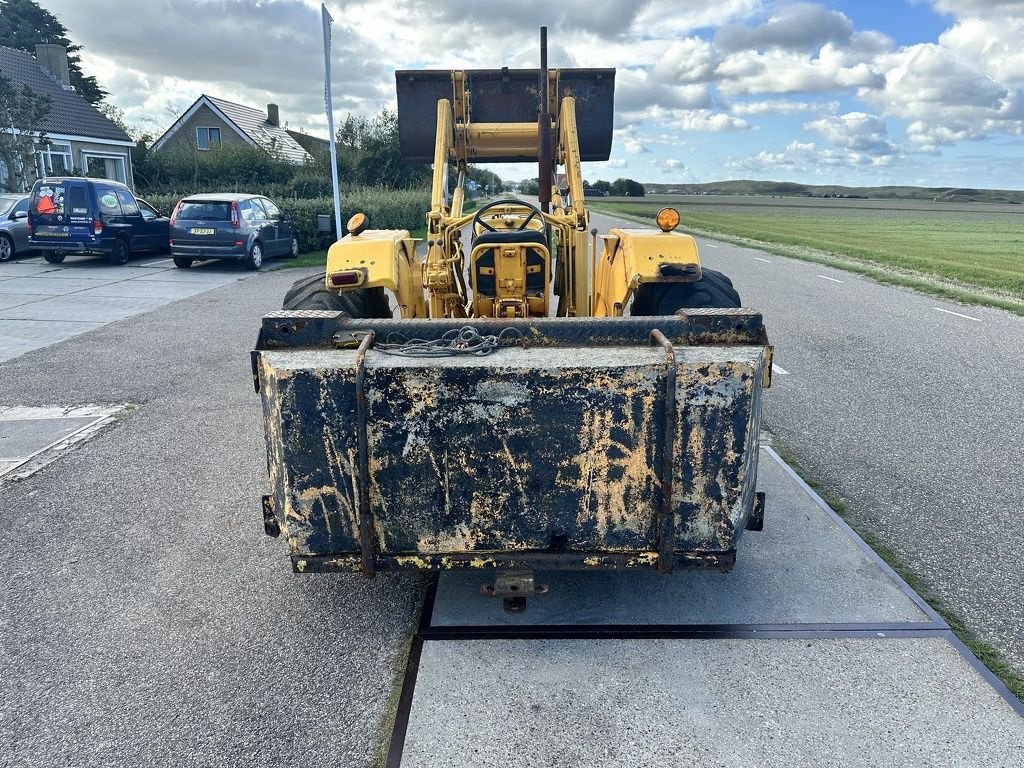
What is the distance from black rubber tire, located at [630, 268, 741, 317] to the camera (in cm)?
480

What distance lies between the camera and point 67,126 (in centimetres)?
3084

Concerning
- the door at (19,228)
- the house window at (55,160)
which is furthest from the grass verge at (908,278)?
the house window at (55,160)

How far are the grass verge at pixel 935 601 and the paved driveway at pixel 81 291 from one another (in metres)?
8.51

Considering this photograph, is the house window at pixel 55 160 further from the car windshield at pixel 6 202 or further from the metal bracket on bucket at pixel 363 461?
the metal bracket on bucket at pixel 363 461

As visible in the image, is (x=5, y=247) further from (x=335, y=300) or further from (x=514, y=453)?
(x=514, y=453)

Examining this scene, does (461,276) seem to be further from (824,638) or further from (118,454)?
(824,638)

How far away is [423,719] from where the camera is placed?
2.90 m

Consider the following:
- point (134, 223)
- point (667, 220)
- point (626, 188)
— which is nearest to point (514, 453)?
point (667, 220)

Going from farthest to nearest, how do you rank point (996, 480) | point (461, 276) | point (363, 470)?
point (461, 276)
point (996, 480)
point (363, 470)

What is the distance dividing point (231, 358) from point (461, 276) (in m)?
4.26

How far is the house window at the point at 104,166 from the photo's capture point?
3145 centimetres

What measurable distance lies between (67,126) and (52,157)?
5.34 ft

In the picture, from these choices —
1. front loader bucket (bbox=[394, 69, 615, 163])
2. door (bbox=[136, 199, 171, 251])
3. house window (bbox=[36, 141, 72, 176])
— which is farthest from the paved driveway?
house window (bbox=[36, 141, 72, 176])

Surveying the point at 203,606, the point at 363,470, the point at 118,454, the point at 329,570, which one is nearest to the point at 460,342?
the point at 363,470
